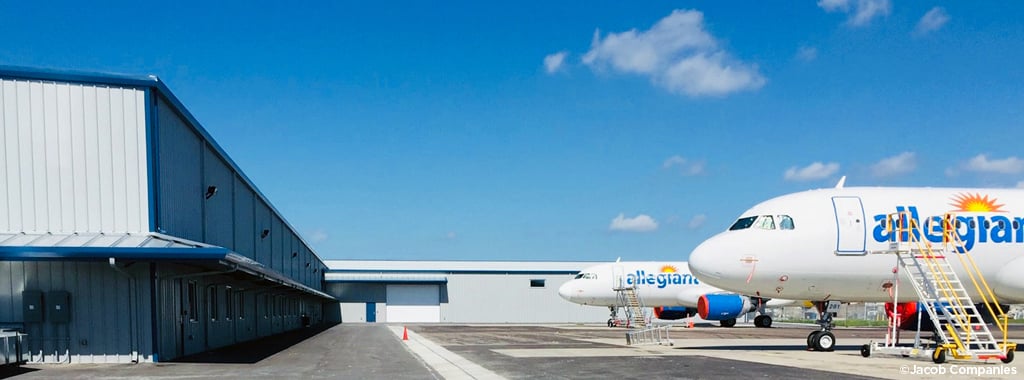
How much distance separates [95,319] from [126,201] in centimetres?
285

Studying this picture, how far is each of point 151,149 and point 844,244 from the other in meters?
17.9

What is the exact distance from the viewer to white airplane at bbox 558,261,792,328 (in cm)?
4669

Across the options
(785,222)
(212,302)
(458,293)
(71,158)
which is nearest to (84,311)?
(71,158)

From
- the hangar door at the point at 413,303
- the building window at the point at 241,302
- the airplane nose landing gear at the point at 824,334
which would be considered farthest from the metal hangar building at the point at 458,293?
the airplane nose landing gear at the point at 824,334

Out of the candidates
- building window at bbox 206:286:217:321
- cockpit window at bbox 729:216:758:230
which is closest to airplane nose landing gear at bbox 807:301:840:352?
cockpit window at bbox 729:216:758:230

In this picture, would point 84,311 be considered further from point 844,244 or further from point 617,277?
point 617,277

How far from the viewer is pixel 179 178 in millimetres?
21984

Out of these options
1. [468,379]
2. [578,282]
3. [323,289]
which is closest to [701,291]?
[578,282]

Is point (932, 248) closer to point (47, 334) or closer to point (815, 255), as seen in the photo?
point (815, 255)

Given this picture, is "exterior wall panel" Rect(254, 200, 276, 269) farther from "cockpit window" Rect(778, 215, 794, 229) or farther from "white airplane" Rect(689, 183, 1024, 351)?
"cockpit window" Rect(778, 215, 794, 229)

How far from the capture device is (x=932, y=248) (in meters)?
20.9

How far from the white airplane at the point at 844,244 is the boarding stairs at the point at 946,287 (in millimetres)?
254

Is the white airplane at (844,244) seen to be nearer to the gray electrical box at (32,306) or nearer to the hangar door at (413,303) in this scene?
the gray electrical box at (32,306)

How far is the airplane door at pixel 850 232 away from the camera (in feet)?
69.3
